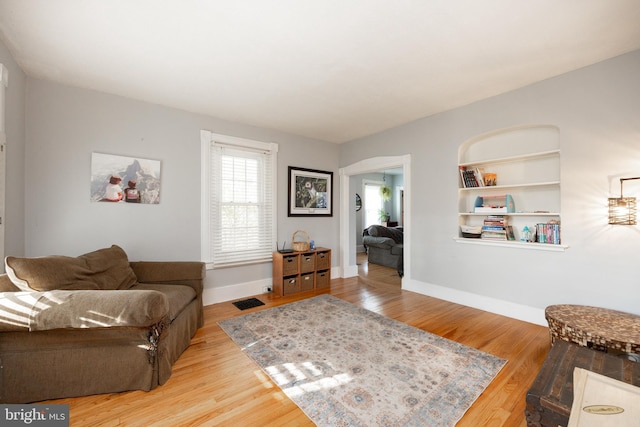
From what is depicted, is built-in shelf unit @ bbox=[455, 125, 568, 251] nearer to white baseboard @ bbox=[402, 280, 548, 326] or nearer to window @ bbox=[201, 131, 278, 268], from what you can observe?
white baseboard @ bbox=[402, 280, 548, 326]

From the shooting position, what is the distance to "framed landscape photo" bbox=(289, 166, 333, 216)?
4.20 meters

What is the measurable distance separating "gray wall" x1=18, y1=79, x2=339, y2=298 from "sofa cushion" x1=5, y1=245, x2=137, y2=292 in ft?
1.83

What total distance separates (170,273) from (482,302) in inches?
139

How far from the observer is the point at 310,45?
2033 mm

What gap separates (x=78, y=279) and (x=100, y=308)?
599 mm

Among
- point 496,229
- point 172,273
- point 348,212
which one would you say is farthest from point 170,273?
point 496,229

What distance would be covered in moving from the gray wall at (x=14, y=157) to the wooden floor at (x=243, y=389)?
5.09 ft

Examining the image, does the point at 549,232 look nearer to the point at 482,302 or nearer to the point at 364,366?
the point at 482,302

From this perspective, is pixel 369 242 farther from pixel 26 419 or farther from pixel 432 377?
pixel 26 419

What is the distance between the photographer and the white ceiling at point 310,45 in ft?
5.52

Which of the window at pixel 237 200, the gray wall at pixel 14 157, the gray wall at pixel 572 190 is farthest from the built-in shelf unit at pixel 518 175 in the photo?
the gray wall at pixel 14 157

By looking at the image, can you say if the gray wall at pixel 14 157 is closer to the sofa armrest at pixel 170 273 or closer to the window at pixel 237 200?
the sofa armrest at pixel 170 273

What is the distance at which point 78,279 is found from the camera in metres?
1.92

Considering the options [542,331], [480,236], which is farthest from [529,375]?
[480,236]
